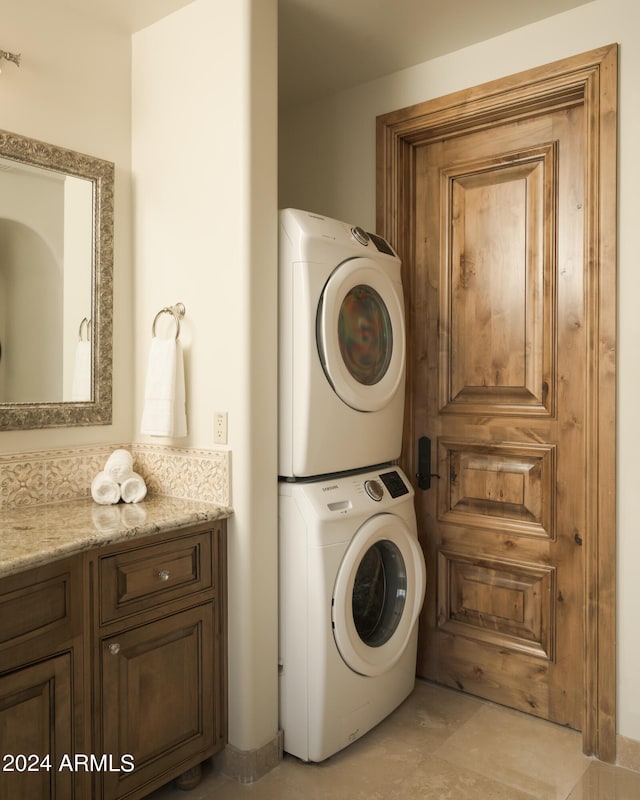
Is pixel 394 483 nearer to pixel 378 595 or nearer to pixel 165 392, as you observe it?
pixel 378 595

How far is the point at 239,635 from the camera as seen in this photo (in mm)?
2035

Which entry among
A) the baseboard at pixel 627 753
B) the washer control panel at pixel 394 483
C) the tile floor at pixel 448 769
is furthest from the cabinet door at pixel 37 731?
the baseboard at pixel 627 753

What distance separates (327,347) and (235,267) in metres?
0.40

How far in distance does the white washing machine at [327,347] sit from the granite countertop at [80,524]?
366mm

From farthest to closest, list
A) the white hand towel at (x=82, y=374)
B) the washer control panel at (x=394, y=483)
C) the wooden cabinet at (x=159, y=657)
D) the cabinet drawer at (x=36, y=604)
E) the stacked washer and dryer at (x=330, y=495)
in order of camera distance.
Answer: the washer control panel at (x=394, y=483), the white hand towel at (x=82, y=374), the stacked washer and dryer at (x=330, y=495), the wooden cabinet at (x=159, y=657), the cabinet drawer at (x=36, y=604)

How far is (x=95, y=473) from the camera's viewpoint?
2.25 meters

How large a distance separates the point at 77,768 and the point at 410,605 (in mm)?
1246

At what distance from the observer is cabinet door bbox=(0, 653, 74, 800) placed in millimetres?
1450

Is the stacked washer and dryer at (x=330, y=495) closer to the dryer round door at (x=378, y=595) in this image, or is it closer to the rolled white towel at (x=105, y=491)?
the dryer round door at (x=378, y=595)

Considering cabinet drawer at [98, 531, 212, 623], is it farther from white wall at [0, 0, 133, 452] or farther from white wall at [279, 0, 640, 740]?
white wall at [279, 0, 640, 740]

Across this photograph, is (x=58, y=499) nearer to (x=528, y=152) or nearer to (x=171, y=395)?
(x=171, y=395)

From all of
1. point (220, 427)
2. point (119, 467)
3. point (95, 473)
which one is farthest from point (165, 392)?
point (95, 473)

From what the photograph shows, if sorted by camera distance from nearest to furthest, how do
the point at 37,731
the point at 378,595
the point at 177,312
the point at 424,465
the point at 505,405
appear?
the point at 37,731, the point at 177,312, the point at 378,595, the point at 505,405, the point at 424,465

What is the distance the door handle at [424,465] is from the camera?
2.72 m
